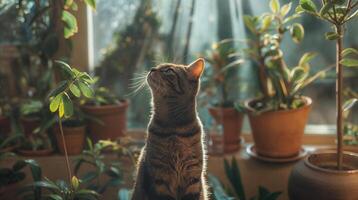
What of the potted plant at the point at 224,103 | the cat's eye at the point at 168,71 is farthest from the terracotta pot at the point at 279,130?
the cat's eye at the point at 168,71

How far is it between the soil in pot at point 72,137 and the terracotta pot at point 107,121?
54mm

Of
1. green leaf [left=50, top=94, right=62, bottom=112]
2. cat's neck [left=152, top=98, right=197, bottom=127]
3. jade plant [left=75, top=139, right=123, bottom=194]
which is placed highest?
green leaf [left=50, top=94, right=62, bottom=112]

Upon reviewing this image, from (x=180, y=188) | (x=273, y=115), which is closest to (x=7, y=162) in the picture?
(x=180, y=188)

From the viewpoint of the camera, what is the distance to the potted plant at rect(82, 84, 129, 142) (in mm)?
2011

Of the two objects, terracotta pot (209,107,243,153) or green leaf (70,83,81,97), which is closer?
green leaf (70,83,81,97)

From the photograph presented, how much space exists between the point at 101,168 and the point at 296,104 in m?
0.79

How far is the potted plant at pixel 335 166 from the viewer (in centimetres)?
145

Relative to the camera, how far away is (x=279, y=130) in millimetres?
1864

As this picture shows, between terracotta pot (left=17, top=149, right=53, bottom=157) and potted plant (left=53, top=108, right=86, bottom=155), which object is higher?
potted plant (left=53, top=108, right=86, bottom=155)

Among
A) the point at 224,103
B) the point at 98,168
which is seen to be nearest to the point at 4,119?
the point at 98,168

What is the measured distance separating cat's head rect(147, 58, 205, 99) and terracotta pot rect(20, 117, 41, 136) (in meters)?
0.82

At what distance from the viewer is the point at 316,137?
2168 millimetres

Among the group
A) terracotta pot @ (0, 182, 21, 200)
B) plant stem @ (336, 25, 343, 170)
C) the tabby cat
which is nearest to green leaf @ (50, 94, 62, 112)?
the tabby cat

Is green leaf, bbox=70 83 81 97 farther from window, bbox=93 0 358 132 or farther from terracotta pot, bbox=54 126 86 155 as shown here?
window, bbox=93 0 358 132
